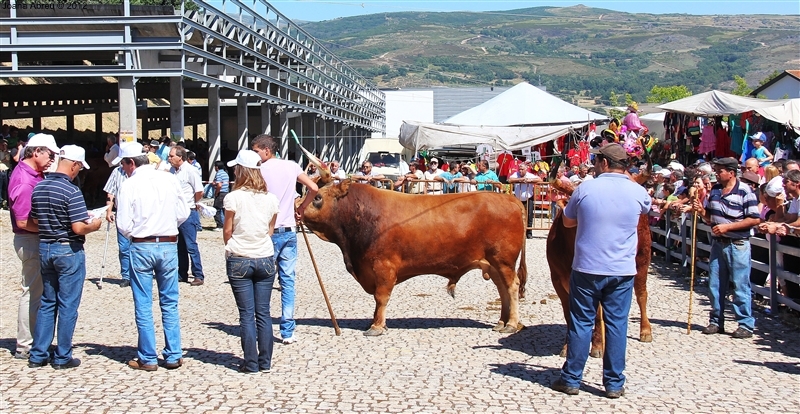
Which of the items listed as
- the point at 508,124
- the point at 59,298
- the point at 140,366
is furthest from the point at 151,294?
the point at 508,124

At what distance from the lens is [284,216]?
870 centimetres

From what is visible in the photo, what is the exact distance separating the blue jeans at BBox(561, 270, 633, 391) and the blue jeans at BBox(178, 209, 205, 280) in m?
6.60

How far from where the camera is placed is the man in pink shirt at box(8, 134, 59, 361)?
763 centimetres

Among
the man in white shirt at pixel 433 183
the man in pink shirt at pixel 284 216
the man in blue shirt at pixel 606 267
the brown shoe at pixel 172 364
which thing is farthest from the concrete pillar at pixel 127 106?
the man in blue shirt at pixel 606 267

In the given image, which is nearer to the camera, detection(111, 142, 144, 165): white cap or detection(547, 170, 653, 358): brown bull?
detection(111, 142, 144, 165): white cap

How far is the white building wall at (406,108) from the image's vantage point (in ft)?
224

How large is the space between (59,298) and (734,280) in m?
6.61

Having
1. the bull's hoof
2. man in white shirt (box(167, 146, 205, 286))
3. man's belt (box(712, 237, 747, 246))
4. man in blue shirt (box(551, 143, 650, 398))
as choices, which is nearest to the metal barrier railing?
man's belt (box(712, 237, 747, 246))

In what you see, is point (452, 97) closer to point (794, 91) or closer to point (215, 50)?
point (794, 91)

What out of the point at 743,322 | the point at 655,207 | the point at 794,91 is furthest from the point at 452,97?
the point at 743,322

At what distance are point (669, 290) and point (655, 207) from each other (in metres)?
2.59

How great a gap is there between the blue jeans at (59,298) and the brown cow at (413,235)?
2.62 metres

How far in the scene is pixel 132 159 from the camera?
25.6 ft

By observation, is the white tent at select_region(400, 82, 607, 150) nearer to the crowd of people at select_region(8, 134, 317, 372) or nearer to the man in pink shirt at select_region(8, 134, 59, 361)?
the crowd of people at select_region(8, 134, 317, 372)
